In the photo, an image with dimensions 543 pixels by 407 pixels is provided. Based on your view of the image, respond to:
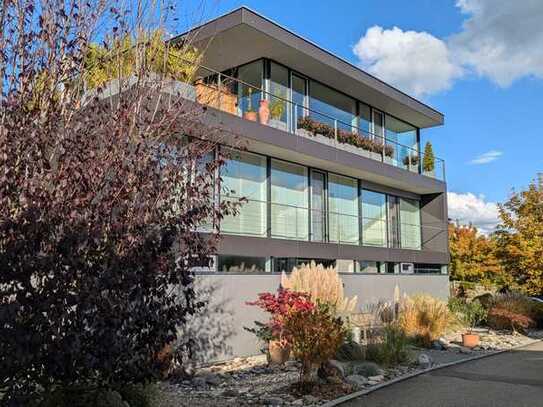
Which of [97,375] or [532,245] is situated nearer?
[97,375]

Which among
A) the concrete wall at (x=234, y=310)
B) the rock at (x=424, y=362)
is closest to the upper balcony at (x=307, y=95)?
the concrete wall at (x=234, y=310)

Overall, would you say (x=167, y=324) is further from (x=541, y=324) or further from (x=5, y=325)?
(x=541, y=324)

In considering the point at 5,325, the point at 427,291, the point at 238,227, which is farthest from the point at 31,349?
the point at 427,291

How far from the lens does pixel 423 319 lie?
47.4ft

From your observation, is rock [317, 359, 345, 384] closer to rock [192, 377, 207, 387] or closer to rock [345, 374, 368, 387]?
rock [345, 374, 368, 387]

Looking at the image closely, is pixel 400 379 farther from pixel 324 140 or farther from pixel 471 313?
pixel 324 140

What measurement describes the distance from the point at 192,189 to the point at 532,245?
1933cm

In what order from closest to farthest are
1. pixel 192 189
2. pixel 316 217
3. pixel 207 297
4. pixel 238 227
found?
pixel 192 189, pixel 207 297, pixel 238 227, pixel 316 217

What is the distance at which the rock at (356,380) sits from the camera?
9.48 metres

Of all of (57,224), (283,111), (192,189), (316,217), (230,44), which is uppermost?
(230,44)

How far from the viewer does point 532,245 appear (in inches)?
864

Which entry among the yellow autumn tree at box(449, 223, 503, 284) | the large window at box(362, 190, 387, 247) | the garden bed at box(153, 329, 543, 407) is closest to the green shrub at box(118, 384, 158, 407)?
the garden bed at box(153, 329, 543, 407)

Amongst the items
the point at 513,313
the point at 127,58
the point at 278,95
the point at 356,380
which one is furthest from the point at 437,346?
the point at 127,58

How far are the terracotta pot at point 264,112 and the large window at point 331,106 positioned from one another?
3305 millimetres
